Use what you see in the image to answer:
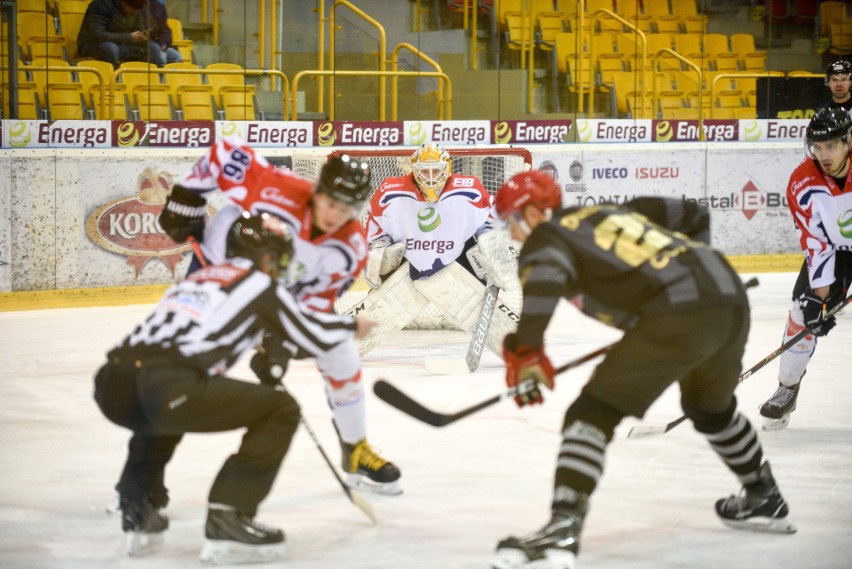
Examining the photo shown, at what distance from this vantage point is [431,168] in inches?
214

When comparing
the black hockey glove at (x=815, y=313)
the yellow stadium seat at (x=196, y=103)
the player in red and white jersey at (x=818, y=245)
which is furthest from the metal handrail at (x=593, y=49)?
the black hockey glove at (x=815, y=313)

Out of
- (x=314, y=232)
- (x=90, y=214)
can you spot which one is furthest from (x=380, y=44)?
(x=314, y=232)

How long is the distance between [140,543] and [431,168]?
3005 mm

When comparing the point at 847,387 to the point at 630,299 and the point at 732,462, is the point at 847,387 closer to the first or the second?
the point at 732,462

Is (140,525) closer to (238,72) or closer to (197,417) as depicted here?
(197,417)

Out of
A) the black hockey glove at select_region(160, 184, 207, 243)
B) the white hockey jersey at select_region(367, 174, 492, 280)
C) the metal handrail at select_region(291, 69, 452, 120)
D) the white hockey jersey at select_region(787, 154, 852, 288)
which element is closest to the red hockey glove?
the black hockey glove at select_region(160, 184, 207, 243)

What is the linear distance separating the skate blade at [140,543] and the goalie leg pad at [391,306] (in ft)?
8.84

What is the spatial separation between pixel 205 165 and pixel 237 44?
4346 millimetres

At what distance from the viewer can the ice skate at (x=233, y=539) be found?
2.67 m

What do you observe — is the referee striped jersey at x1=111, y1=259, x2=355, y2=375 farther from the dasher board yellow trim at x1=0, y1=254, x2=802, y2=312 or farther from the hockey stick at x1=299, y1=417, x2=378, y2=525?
the dasher board yellow trim at x1=0, y1=254, x2=802, y2=312

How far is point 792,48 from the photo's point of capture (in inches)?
373

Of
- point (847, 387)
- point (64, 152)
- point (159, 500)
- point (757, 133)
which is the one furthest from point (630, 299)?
point (757, 133)

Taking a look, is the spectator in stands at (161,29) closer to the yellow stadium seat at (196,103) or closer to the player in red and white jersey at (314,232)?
the yellow stadium seat at (196,103)

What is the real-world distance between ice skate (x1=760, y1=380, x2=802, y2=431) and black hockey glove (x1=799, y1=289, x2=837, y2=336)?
0.23m
